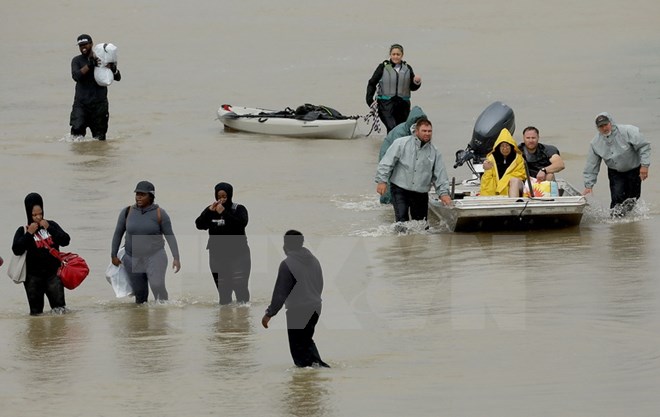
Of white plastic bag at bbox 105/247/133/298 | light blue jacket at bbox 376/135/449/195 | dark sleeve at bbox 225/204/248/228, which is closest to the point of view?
dark sleeve at bbox 225/204/248/228

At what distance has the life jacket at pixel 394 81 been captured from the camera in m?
23.2

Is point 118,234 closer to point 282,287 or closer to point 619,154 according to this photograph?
point 282,287

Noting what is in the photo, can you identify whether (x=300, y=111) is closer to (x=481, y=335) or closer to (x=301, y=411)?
(x=481, y=335)

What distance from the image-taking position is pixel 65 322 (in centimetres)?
1416

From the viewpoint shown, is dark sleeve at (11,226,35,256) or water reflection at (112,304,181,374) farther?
dark sleeve at (11,226,35,256)

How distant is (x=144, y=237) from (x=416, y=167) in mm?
3722

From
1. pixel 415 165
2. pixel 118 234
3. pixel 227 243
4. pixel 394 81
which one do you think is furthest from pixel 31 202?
pixel 394 81

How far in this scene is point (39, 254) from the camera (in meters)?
14.3

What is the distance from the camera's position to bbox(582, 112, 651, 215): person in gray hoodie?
17.4 meters

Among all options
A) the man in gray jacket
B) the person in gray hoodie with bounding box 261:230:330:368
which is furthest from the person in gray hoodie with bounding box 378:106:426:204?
the person in gray hoodie with bounding box 261:230:330:368

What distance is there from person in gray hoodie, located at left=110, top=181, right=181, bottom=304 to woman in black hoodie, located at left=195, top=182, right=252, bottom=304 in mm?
348

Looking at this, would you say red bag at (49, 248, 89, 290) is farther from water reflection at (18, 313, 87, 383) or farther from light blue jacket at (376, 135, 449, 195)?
light blue jacket at (376, 135, 449, 195)

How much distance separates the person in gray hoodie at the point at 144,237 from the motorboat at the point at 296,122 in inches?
427

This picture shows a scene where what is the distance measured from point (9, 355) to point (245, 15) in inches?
1174
